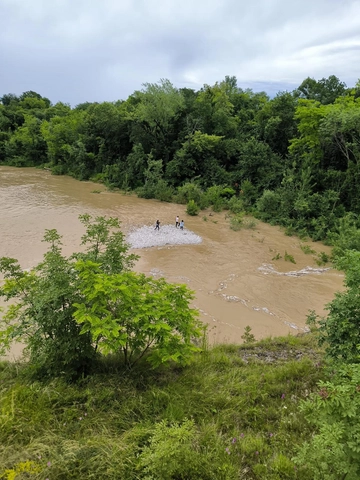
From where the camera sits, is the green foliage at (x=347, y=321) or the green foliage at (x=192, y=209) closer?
the green foliage at (x=347, y=321)

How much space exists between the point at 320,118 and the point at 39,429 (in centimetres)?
2072

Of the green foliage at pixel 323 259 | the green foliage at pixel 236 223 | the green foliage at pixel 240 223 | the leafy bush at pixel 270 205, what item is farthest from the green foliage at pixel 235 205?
the green foliage at pixel 323 259

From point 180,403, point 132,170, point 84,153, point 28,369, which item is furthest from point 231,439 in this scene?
point 84,153

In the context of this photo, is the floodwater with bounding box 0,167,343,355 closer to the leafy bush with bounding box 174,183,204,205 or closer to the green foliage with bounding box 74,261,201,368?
the leafy bush with bounding box 174,183,204,205

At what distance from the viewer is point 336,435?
225 centimetres

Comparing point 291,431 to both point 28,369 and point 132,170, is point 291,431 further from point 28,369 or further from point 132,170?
point 132,170

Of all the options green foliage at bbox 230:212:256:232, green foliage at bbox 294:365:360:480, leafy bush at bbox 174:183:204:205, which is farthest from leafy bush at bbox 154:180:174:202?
green foliage at bbox 294:365:360:480

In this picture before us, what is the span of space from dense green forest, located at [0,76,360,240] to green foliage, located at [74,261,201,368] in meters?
14.5

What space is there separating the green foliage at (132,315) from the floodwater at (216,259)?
418cm

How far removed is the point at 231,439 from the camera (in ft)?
11.8

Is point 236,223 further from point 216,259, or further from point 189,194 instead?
point 189,194

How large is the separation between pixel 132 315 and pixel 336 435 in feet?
8.78

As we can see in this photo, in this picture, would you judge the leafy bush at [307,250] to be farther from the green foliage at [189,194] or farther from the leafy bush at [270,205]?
the green foliage at [189,194]

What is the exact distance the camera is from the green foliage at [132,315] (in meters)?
3.88
